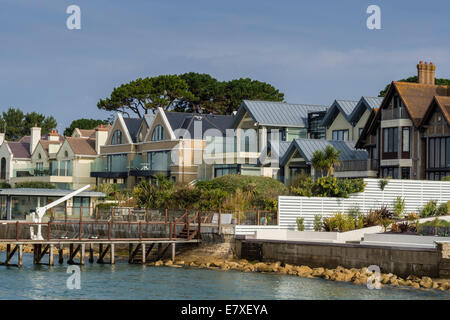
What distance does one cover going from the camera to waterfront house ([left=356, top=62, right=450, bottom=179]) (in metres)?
57.2

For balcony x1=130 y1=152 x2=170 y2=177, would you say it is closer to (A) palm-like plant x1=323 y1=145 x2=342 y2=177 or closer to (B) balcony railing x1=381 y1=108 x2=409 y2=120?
(A) palm-like plant x1=323 y1=145 x2=342 y2=177

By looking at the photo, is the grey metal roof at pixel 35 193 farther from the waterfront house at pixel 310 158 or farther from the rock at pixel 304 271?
the rock at pixel 304 271

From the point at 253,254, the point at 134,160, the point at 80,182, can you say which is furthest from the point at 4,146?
the point at 253,254

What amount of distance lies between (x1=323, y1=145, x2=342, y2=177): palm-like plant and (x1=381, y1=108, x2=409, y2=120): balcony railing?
4.06 meters

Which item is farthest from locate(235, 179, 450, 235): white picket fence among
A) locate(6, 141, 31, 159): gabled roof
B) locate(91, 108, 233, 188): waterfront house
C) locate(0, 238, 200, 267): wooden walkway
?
locate(6, 141, 31, 159): gabled roof

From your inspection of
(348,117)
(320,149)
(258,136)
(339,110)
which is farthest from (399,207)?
(258,136)

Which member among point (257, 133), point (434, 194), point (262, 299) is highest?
point (257, 133)

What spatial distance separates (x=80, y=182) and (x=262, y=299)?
200ft

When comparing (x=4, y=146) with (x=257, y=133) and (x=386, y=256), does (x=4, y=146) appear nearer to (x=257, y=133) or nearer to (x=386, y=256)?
(x=257, y=133)

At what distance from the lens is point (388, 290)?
3459 centimetres

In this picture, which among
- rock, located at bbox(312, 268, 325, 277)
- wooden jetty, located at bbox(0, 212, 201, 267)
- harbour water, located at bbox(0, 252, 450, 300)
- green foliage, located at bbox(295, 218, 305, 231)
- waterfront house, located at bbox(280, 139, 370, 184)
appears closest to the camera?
harbour water, located at bbox(0, 252, 450, 300)

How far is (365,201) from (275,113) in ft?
90.2

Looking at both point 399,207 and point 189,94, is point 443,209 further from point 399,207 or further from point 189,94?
point 189,94
